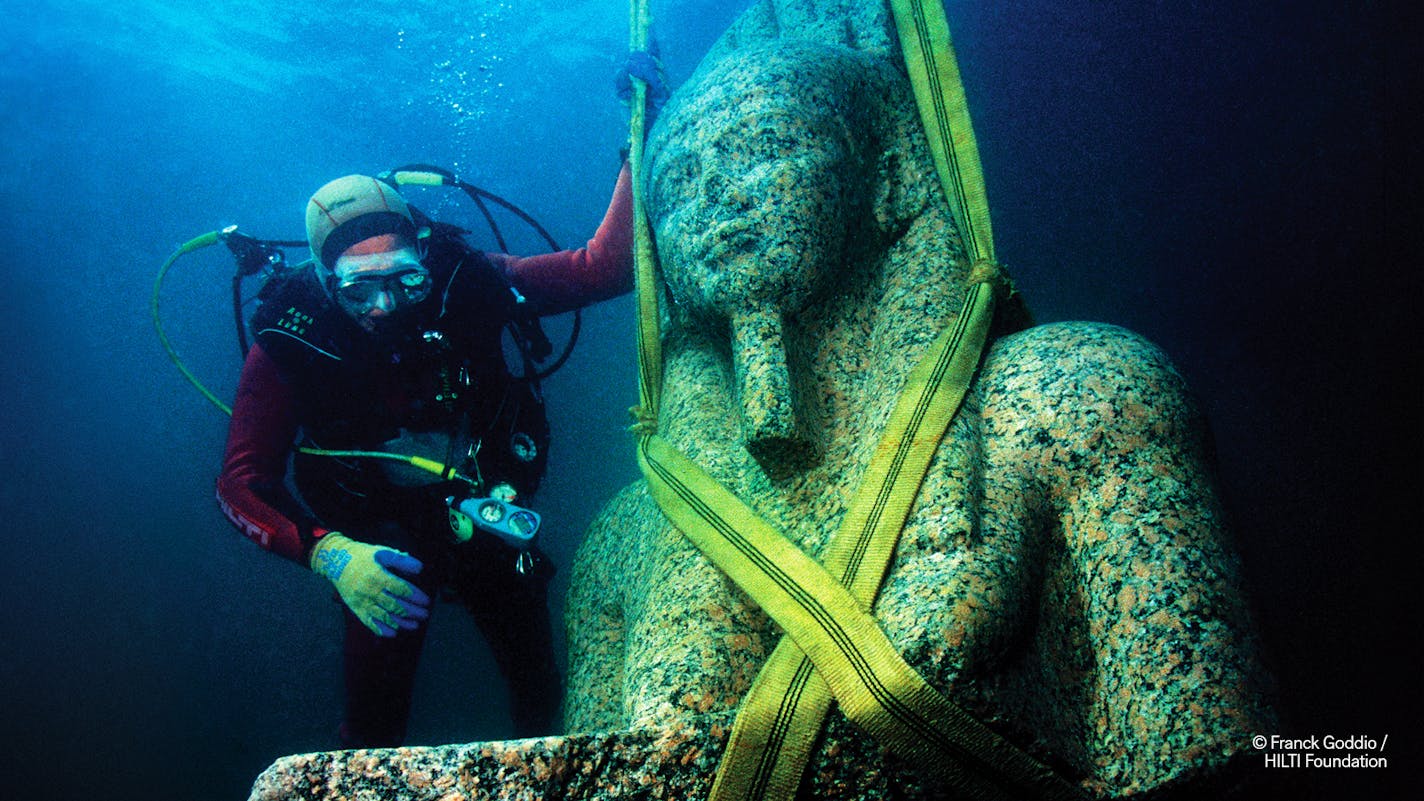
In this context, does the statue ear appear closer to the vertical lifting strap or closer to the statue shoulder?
the statue shoulder

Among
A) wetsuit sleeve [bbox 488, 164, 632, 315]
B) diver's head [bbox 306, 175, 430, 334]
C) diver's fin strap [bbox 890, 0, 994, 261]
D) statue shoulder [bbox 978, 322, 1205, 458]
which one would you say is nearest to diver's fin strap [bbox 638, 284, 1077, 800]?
statue shoulder [bbox 978, 322, 1205, 458]

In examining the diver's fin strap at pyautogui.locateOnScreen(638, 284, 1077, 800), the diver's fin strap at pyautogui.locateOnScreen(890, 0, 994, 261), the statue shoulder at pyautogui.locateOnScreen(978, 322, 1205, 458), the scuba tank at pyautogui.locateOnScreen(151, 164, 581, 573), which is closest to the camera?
the diver's fin strap at pyautogui.locateOnScreen(638, 284, 1077, 800)

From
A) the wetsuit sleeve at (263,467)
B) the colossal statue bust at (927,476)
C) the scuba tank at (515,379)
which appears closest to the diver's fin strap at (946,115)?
the colossal statue bust at (927,476)

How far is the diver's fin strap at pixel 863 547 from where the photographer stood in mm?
1251

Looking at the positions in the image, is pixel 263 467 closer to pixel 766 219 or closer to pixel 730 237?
pixel 730 237

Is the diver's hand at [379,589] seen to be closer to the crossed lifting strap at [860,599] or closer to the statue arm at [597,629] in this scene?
the statue arm at [597,629]

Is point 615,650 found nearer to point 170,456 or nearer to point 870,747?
point 870,747

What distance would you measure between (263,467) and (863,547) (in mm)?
3824

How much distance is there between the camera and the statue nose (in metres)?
1.93

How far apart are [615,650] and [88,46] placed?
21.4m

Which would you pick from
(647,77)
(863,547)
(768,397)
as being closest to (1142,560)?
(863,547)

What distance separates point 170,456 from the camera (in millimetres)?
14703

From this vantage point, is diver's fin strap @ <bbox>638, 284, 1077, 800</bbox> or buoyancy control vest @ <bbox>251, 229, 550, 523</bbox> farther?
buoyancy control vest @ <bbox>251, 229, 550, 523</bbox>

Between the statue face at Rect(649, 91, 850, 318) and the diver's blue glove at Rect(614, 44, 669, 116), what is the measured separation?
4.68 feet
